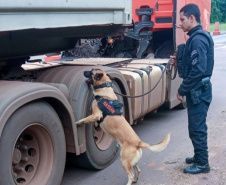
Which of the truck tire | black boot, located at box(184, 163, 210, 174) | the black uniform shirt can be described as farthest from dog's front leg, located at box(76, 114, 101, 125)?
black boot, located at box(184, 163, 210, 174)

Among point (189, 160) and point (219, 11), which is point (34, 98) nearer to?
point (189, 160)

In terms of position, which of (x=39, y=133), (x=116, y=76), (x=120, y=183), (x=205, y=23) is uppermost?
(x=205, y=23)

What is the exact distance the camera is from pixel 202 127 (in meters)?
4.62

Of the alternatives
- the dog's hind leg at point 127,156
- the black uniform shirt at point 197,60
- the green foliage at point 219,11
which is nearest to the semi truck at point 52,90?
the dog's hind leg at point 127,156

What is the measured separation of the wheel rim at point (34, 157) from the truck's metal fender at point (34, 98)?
329 millimetres

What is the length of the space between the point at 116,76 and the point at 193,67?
3.43 ft

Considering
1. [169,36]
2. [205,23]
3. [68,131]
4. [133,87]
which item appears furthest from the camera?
[205,23]

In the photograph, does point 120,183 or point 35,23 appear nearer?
point 35,23

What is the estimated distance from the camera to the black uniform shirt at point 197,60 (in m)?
4.35

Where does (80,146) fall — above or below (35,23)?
below

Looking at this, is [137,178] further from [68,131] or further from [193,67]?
[193,67]

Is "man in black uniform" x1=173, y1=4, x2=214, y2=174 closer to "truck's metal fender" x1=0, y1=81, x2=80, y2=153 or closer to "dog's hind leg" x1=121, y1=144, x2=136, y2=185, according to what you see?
"dog's hind leg" x1=121, y1=144, x2=136, y2=185

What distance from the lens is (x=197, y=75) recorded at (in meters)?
4.38

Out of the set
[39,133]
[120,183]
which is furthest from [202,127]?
[39,133]
